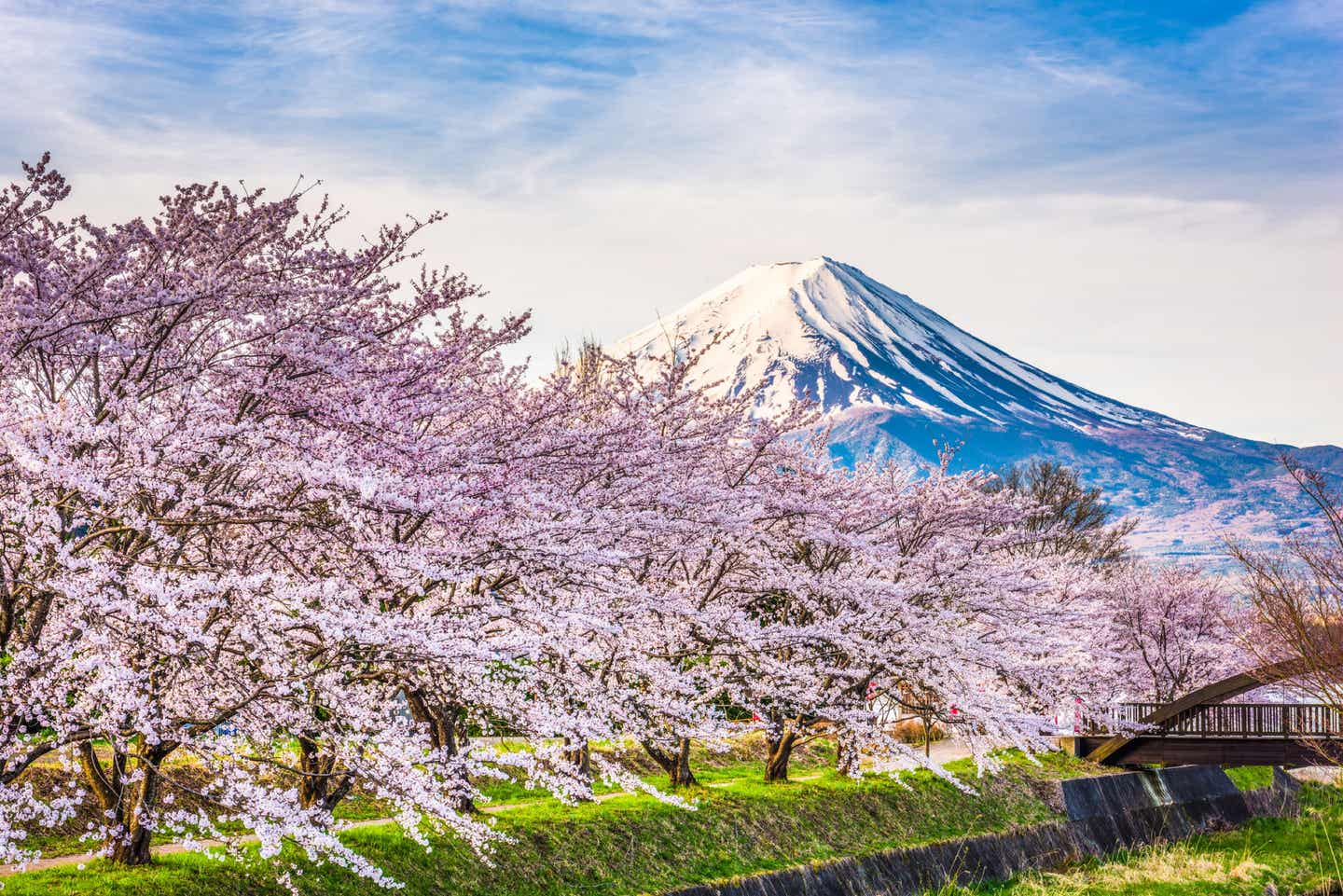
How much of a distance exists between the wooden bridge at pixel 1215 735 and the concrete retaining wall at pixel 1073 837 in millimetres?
855

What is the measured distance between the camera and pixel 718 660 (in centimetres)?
1870

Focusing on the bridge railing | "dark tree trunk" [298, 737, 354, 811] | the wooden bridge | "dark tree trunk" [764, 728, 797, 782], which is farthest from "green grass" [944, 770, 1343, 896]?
"dark tree trunk" [298, 737, 354, 811]

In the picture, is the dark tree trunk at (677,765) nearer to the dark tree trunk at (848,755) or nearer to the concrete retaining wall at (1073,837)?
the concrete retaining wall at (1073,837)

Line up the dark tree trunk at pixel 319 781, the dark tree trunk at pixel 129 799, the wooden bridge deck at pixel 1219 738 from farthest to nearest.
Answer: the wooden bridge deck at pixel 1219 738
the dark tree trunk at pixel 319 781
the dark tree trunk at pixel 129 799

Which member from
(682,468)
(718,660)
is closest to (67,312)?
(682,468)

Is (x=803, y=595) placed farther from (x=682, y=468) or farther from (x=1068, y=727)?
(x=1068, y=727)

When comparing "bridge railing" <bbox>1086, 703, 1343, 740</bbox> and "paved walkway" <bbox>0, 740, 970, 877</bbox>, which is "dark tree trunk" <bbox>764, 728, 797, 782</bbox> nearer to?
"paved walkway" <bbox>0, 740, 970, 877</bbox>

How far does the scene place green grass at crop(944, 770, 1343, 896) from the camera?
22.3 metres

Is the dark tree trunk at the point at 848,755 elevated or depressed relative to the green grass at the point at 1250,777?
elevated

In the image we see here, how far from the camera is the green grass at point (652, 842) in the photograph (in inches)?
456

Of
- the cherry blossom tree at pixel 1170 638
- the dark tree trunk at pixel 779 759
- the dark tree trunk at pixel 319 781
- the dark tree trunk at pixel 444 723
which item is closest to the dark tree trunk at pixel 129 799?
the dark tree trunk at pixel 319 781

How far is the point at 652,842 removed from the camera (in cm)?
1672

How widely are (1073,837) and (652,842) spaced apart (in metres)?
12.3

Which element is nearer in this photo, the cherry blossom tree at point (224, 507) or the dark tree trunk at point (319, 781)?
the cherry blossom tree at point (224, 507)
